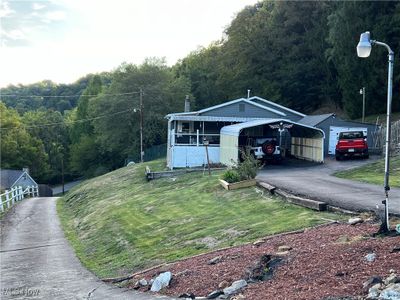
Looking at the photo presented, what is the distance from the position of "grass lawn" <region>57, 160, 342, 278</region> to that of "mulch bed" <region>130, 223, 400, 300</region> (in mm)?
1378

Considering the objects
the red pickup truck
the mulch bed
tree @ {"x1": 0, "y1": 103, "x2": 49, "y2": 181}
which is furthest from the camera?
tree @ {"x1": 0, "y1": 103, "x2": 49, "y2": 181}

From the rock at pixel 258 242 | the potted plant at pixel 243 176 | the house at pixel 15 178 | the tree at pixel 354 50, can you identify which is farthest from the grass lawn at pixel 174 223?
the house at pixel 15 178

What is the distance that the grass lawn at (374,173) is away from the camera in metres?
20.2

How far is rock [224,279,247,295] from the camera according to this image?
8.85m

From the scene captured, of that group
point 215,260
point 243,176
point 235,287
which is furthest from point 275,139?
point 235,287

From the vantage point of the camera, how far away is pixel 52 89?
136 m

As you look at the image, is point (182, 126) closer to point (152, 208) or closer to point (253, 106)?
point (253, 106)

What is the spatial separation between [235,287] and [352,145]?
79.4ft

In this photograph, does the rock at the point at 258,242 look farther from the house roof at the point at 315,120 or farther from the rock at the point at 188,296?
the house roof at the point at 315,120

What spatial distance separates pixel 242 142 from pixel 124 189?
27.8ft

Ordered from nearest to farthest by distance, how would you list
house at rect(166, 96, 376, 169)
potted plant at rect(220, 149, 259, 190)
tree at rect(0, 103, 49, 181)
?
1. potted plant at rect(220, 149, 259, 190)
2. house at rect(166, 96, 376, 169)
3. tree at rect(0, 103, 49, 181)

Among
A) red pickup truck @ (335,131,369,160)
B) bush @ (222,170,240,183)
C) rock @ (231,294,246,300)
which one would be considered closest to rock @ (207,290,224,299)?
rock @ (231,294,246,300)

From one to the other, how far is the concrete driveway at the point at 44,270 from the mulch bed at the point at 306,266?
1.09 meters

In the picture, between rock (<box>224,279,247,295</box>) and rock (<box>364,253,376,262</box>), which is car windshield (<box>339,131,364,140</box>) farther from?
rock (<box>224,279,247,295</box>)
